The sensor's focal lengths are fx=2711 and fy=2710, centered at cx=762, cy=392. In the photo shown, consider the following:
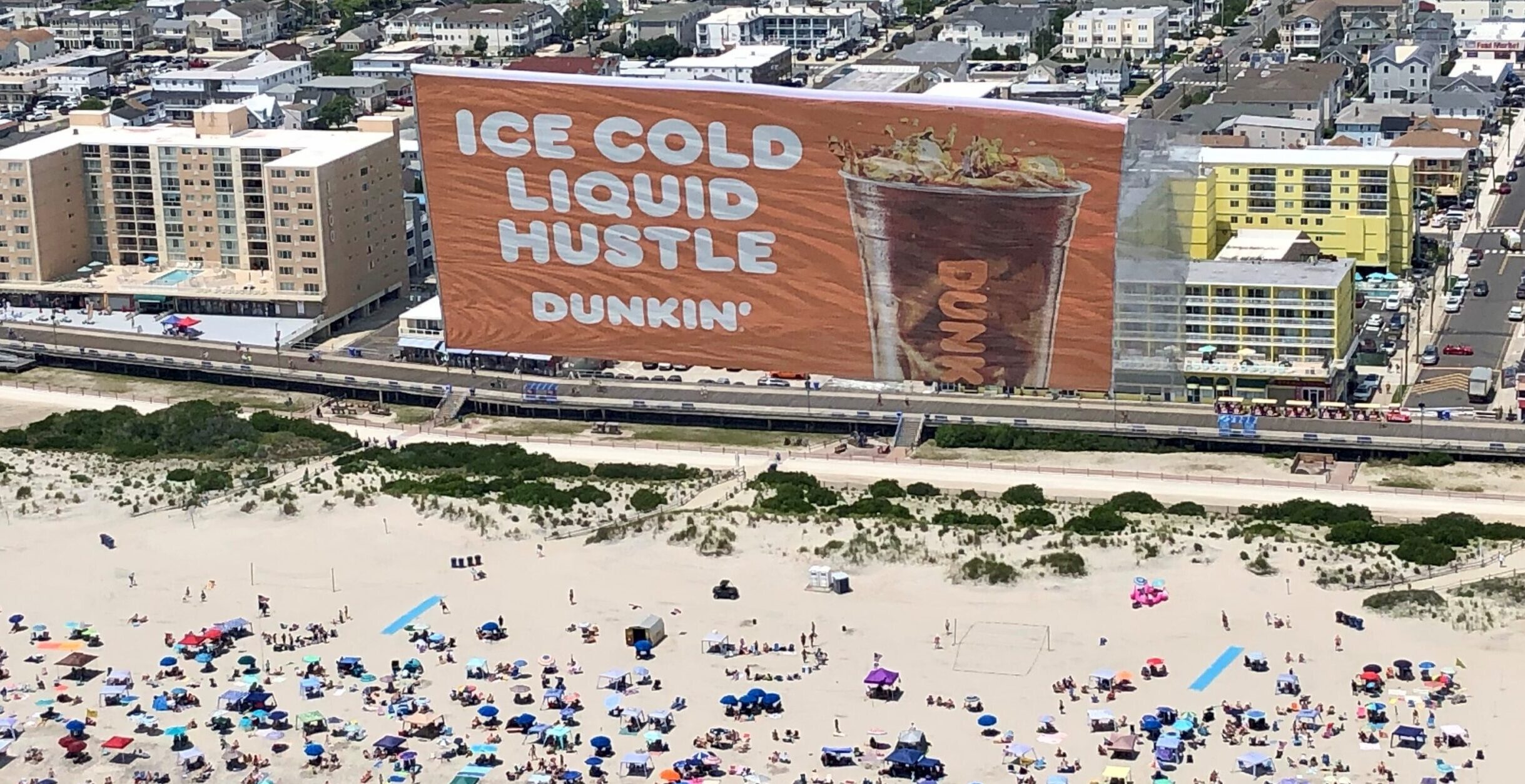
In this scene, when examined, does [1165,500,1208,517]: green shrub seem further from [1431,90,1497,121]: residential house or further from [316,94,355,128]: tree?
[316,94,355,128]: tree

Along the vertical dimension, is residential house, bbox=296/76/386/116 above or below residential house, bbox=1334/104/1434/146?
below

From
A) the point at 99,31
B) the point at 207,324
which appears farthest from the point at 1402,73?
the point at 99,31

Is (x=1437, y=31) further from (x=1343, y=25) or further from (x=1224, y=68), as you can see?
(x=1224, y=68)

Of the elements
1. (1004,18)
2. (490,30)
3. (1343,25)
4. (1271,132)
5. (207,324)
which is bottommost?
(207,324)

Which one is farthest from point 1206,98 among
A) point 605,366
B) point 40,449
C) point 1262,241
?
point 40,449

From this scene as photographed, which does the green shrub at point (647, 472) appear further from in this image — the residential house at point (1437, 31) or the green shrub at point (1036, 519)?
the residential house at point (1437, 31)

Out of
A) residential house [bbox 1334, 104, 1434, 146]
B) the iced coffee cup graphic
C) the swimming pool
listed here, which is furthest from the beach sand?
residential house [bbox 1334, 104, 1434, 146]

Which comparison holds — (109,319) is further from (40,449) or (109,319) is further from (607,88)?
(607,88)

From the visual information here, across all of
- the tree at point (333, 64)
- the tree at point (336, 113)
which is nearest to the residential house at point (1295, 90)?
the tree at point (336, 113)
